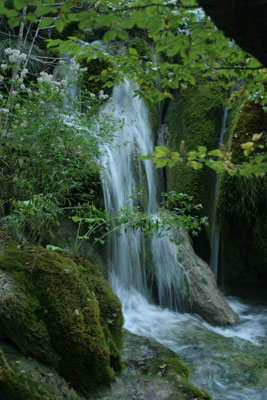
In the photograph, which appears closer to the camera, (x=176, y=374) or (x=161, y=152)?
(x=161, y=152)

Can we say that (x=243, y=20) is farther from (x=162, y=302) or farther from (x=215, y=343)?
(x=162, y=302)

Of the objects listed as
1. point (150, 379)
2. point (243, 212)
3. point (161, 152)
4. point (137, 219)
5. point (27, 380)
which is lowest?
point (150, 379)

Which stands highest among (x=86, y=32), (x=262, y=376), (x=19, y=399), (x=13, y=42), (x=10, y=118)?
(x=86, y=32)

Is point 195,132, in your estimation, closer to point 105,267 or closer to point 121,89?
point 121,89

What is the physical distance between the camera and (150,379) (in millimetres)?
3053

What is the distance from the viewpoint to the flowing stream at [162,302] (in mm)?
4062

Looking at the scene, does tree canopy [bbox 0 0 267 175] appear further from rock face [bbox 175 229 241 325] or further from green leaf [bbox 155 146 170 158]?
rock face [bbox 175 229 241 325]

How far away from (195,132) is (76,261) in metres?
5.44

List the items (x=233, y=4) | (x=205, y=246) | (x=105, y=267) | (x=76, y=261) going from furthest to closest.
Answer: (x=205, y=246)
(x=105, y=267)
(x=76, y=261)
(x=233, y=4)

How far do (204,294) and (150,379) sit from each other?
3157 millimetres

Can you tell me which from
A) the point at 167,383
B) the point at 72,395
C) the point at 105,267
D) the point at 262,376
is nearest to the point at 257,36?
the point at 72,395

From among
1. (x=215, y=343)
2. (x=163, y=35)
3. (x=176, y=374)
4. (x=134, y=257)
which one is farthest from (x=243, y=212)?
(x=163, y=35)

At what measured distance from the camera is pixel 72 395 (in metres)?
2.51

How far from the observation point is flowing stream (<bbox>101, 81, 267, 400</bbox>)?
406 centimetres
